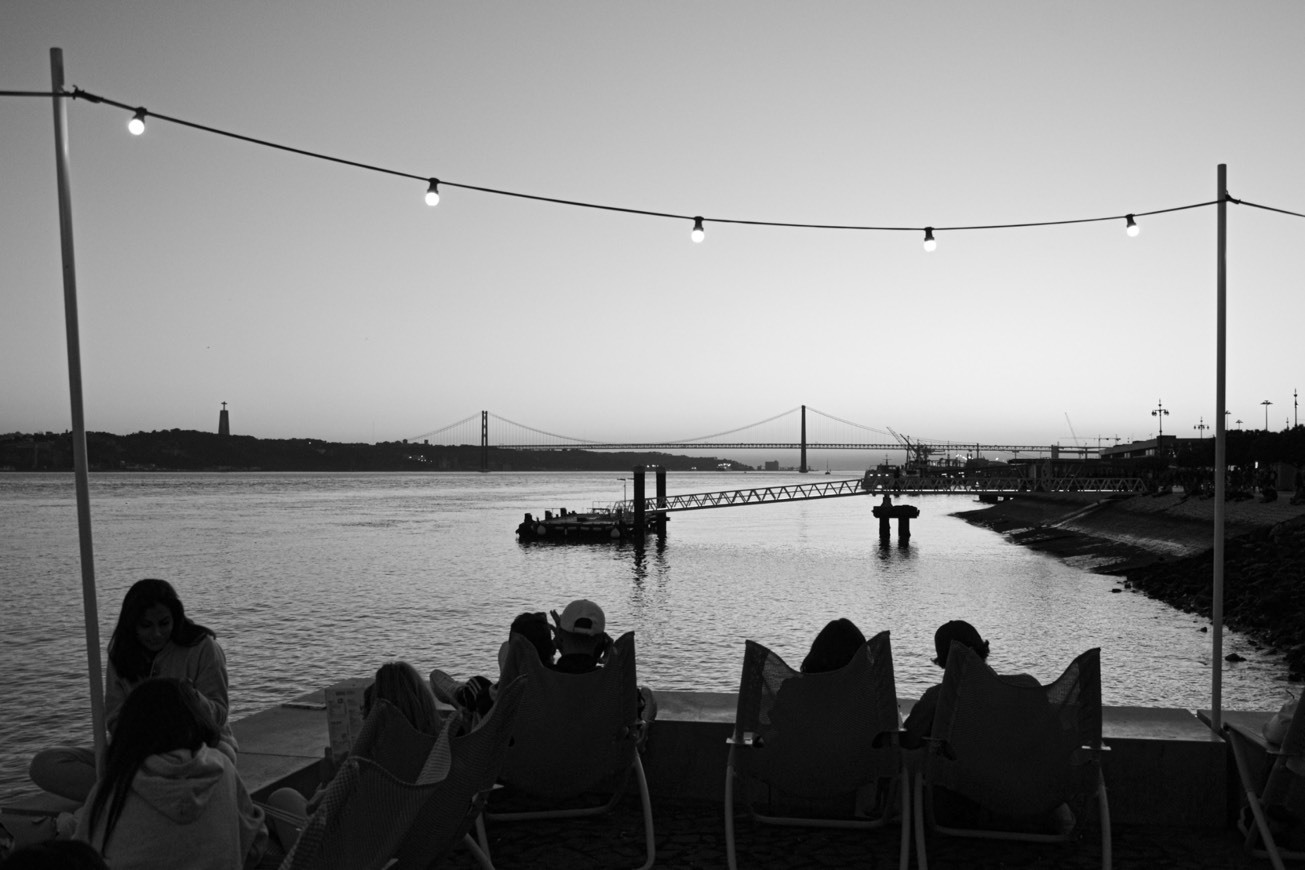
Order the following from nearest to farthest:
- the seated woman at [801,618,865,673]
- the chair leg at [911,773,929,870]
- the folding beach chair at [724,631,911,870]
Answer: the chair leg at [911,773,929,870], the folding beach chair at [724,631,911,870], the seated woman at [801,618,865,673]

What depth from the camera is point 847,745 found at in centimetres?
385

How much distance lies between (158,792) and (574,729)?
1926 millimetres

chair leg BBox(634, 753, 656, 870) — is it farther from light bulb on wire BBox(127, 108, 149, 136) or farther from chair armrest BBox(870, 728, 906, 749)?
light bulb on wire BBox(127, 108, 149, 136)

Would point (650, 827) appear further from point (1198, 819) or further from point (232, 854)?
point (1198, 819)

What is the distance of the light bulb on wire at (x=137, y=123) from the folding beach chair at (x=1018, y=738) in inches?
171

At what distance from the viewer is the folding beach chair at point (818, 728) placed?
382 centimetres

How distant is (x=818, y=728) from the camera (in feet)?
12.7

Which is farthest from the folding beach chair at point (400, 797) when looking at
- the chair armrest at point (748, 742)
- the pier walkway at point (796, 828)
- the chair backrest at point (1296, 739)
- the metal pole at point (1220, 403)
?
the metal pole at point (1220, 403)

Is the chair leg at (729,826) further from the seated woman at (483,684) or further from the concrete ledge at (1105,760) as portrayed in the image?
the seated woman at (483,684)

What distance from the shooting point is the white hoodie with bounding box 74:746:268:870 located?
7.83 ft

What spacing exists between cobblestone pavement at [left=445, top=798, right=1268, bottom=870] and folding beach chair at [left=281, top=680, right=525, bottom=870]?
0.77m

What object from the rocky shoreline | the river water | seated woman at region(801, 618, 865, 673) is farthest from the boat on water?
seated woman at region(801, 618, 865, 673)

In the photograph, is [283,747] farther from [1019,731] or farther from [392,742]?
[1019,731]

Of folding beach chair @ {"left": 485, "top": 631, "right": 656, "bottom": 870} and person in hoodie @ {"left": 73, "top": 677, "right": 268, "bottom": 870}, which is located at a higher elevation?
person in hoodie @ {"left": 73, "top": 677, "right": 268, "bottom": 870}
